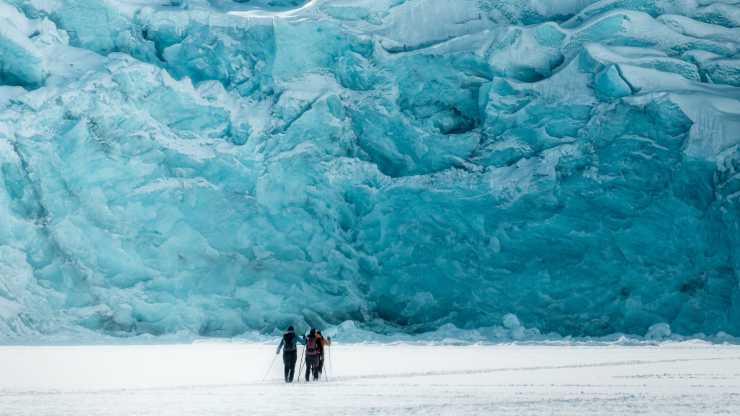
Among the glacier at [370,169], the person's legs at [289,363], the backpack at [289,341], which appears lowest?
the glacier at [370,169]

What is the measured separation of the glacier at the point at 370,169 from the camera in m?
22.8

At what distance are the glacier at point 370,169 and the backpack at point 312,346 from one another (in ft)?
38.0

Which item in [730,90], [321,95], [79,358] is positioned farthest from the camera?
[321,95]

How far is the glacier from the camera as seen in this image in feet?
74.9

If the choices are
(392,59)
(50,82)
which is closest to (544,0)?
(392,59)

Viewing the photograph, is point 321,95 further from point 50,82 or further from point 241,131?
point 50,82

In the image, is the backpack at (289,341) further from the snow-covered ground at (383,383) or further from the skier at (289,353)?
the snow-covered ground at (383,383)

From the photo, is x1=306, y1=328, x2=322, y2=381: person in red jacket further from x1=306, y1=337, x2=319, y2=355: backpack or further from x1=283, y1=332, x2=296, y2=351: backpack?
x1=283, y1=332, x2=296, y2=351: backpack

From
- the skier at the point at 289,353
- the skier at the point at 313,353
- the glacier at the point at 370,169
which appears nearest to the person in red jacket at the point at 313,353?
the skier at the point at 313,353

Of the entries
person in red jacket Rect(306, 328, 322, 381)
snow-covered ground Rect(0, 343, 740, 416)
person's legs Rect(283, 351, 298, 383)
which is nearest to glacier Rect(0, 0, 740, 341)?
snow-covered ground Rect(0, 343, 740, 416)

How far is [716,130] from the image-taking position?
22.7 metres

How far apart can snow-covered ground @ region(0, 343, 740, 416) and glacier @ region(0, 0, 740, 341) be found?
4339 mm

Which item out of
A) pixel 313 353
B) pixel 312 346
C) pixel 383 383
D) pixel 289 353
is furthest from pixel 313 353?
pixel 383 383

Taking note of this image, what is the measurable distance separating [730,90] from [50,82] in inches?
716
